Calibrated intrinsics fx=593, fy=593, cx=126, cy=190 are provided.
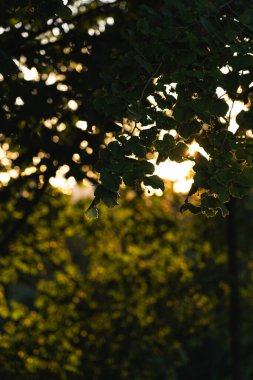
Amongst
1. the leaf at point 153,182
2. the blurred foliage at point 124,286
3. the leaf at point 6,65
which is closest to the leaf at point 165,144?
the leaf at point 153,182

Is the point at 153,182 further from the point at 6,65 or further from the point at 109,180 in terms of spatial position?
the point at 6,65

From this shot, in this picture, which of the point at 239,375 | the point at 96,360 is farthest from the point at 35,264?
the point at 239,375

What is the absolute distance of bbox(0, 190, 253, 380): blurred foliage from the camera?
13250 mm

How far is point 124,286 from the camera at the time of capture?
565 inches

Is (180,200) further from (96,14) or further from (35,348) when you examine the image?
(96,14)

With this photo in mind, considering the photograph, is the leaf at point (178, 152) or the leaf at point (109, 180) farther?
the leaf at point (178, 152)

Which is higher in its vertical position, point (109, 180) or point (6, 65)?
point (6, 65)

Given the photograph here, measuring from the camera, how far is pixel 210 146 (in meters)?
4.29

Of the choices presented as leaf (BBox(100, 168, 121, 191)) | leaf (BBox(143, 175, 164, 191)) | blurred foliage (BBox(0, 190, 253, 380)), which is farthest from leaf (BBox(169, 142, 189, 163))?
blurred foliage (BBox(0, 190, 253, 380))

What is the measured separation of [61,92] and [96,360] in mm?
8432

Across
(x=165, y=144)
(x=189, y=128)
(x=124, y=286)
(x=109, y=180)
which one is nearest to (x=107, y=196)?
(x=109, y=180)

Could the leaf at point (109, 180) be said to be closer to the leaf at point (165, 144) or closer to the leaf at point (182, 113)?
the leaf at point (165, 144)

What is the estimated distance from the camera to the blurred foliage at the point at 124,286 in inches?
522

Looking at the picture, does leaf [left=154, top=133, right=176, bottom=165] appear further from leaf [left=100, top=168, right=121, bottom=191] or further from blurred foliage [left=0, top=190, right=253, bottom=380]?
blurred foliage [left=0, top=190, right=253, bottom=380]
